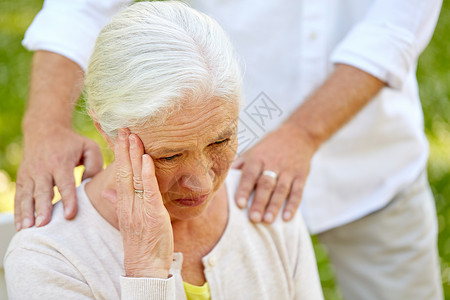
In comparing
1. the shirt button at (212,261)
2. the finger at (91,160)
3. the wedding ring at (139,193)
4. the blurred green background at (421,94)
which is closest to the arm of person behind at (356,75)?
the shirt button at (212,261)

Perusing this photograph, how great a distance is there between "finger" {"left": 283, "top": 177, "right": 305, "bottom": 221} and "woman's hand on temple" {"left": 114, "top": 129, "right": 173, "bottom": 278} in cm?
55

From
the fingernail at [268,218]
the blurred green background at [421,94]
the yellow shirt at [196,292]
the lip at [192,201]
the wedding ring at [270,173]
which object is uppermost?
the lip at [192,201]

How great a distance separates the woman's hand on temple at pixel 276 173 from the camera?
7.27 feet

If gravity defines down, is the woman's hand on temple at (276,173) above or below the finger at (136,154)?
below

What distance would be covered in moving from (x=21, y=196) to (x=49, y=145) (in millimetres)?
192

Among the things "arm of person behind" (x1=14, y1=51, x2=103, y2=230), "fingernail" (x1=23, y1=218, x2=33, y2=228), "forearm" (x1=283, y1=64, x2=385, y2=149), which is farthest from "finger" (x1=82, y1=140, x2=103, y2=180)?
"forearm" (x1=283, y1=64, x2=385, y2=149)

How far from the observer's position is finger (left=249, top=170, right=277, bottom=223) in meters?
2.20

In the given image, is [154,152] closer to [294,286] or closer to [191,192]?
[191,192]

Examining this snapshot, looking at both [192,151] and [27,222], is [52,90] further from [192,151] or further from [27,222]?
[192,151]

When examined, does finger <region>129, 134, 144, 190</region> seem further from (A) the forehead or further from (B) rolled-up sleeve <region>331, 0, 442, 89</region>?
(B) rolled-up sleeve <region>331, 0, 442, 89</region>

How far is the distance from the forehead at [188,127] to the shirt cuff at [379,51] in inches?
34.7

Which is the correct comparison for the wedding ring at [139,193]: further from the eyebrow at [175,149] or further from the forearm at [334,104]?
the forearm at [334,104]

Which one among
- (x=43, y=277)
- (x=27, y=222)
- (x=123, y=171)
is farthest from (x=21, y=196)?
(x=123, y=171)

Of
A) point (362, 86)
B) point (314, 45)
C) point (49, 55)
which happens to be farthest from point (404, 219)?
point (49, 55)
